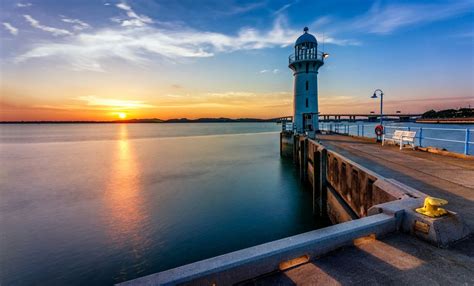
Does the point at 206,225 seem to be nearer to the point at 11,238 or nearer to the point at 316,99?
the point at 11,238

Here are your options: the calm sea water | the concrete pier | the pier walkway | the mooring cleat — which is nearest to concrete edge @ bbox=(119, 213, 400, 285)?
the concrete pier

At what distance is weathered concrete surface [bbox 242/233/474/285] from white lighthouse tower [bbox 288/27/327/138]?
21164 mm

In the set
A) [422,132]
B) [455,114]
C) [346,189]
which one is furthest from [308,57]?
[455,114]

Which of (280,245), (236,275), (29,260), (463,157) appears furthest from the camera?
(463,157)

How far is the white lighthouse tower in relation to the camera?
23.8 meters

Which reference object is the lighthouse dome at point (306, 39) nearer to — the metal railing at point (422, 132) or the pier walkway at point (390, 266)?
the metal railing at point (422, 132)

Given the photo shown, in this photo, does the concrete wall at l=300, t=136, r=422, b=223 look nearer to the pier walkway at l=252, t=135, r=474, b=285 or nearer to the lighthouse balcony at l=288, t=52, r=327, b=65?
the pier walkway at l=252, t=135, r=474, b=285

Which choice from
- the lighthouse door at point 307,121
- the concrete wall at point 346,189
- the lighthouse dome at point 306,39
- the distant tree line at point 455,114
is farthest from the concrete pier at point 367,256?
the distant tree line at point 455,114

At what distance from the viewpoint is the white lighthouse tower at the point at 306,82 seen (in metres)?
23.8

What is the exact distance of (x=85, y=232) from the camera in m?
9.98

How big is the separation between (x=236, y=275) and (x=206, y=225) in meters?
8.28

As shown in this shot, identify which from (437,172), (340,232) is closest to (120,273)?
(340,232)

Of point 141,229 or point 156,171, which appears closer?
point 141,229

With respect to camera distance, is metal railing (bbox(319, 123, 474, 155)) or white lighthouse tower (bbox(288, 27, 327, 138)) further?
white lighthouse tower (bbox(288, 27, 327, 138))
